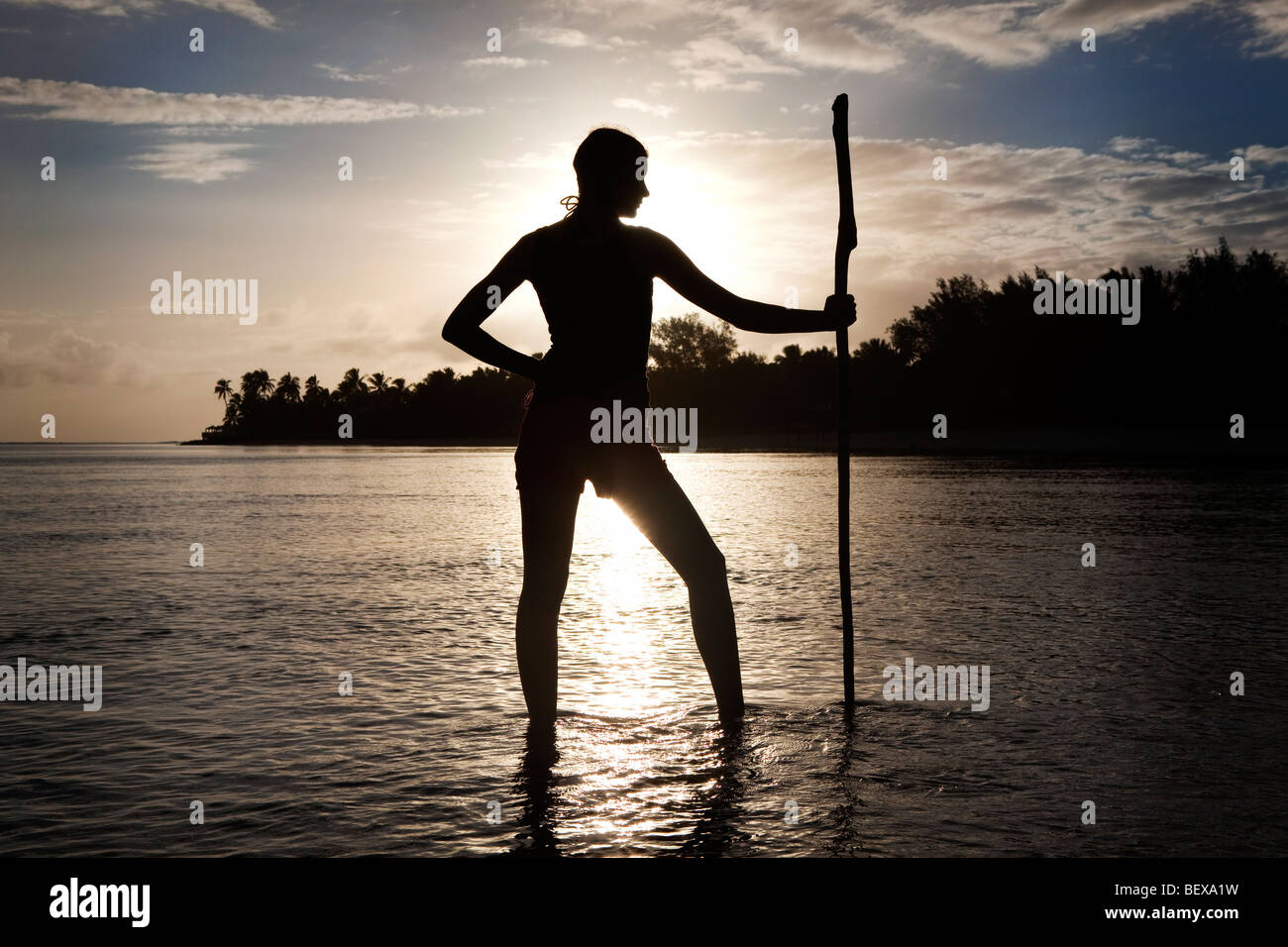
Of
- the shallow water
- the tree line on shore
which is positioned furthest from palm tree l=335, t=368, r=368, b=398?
the shallow water

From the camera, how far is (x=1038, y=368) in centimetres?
5697

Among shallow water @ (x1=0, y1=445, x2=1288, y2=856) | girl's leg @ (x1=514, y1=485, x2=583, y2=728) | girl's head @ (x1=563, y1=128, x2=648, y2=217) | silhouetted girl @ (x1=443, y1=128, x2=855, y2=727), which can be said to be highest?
girl's head @ (x1=563, y1=128, x2=648, y2=217)

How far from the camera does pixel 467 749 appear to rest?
13.2ft

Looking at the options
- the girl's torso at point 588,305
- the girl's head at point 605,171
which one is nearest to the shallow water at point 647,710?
the girl's torso at point 588,305

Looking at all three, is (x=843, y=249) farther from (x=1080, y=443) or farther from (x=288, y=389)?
(x=288, y=389)

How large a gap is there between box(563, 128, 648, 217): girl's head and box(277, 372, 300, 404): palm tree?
16561cm

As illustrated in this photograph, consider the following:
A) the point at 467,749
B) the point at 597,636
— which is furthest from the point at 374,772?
the point at 597,636

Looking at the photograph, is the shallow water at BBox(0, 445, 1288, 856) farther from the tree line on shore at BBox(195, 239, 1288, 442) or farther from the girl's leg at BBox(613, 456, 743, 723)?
the tree line on shore at BBox(195, 239, 1288, 442)

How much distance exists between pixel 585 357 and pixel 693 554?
31.8 inches

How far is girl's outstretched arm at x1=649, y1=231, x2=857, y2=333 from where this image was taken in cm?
410

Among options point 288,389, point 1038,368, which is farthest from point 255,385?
point 1038,368

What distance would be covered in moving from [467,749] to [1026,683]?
2483 mm
